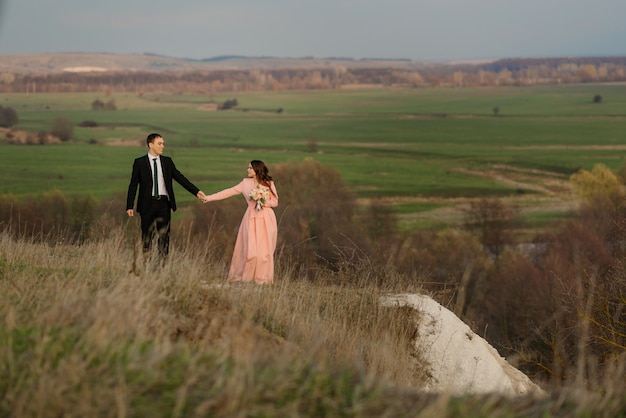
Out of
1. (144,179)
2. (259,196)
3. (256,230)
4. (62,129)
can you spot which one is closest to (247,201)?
(259,196)

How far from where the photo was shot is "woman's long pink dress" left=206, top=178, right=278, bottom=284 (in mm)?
13109

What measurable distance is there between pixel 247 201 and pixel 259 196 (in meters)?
0.19

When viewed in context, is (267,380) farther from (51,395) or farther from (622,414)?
(622,414)

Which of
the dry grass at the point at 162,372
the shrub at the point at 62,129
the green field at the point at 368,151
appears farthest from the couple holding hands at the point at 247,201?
the shrub at the point at 62,129

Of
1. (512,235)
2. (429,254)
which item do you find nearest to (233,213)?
(429,254)

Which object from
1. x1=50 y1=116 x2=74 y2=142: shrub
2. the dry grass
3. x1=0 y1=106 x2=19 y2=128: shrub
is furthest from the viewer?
x1=0 y1=106 x2=19 y2=128: shrub

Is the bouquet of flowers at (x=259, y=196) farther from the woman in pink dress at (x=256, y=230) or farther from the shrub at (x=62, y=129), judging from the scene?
the shrub at (x=62, y=129)

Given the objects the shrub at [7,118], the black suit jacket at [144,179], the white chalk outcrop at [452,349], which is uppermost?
the black suit jacket at [144,179]

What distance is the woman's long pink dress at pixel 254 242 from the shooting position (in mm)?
13109

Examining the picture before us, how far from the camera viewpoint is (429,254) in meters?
75.3

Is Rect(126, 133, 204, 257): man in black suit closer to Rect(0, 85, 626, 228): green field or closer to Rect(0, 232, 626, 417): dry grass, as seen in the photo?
Rect(0, 232, 626, 417): dry grass

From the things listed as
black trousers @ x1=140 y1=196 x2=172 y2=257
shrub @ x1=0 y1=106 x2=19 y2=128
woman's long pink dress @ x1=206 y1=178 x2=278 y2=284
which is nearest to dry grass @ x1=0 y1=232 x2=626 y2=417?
black trousers @ x1=140 y1=196 x2=172 y2=257

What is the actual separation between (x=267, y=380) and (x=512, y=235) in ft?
270

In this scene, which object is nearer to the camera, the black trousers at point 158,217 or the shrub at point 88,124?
the black trousers at point 158,217
